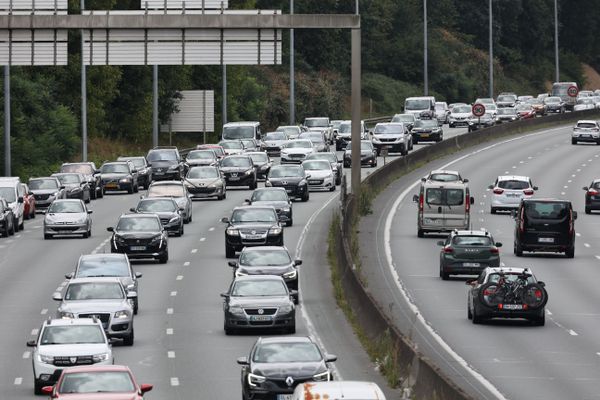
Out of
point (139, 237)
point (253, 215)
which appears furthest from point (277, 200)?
point (139, 237)

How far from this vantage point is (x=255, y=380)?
2680 cm

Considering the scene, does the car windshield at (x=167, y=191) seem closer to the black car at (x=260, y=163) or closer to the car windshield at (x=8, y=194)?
the car windshield at (x=8, y=194)

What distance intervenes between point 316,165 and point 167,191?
15720 millimetres

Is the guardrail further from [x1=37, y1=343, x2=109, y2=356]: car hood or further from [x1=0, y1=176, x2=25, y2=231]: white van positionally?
[x1=0, y1=176, x2=25, y2=231]: white van

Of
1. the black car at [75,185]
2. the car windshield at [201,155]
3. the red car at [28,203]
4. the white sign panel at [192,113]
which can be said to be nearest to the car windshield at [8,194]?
the red car at [28,203]

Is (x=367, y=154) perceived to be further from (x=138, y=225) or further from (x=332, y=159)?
(x=138, y=225)

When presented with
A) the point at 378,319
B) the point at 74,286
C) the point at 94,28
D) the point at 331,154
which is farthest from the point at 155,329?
the point at 331,154

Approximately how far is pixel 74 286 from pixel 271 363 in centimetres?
1096

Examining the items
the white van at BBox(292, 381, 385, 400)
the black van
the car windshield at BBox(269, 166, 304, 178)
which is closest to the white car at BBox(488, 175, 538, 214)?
the car windshield at BBox(269, 166, 304, 178)

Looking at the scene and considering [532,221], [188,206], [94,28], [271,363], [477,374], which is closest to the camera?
[271,363]

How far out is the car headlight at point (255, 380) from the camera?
26.7 m

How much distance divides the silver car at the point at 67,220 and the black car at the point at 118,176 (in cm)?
1710

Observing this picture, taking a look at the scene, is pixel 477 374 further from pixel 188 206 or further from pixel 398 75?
pixel 398 75

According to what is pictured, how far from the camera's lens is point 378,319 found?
3531 centimetres
